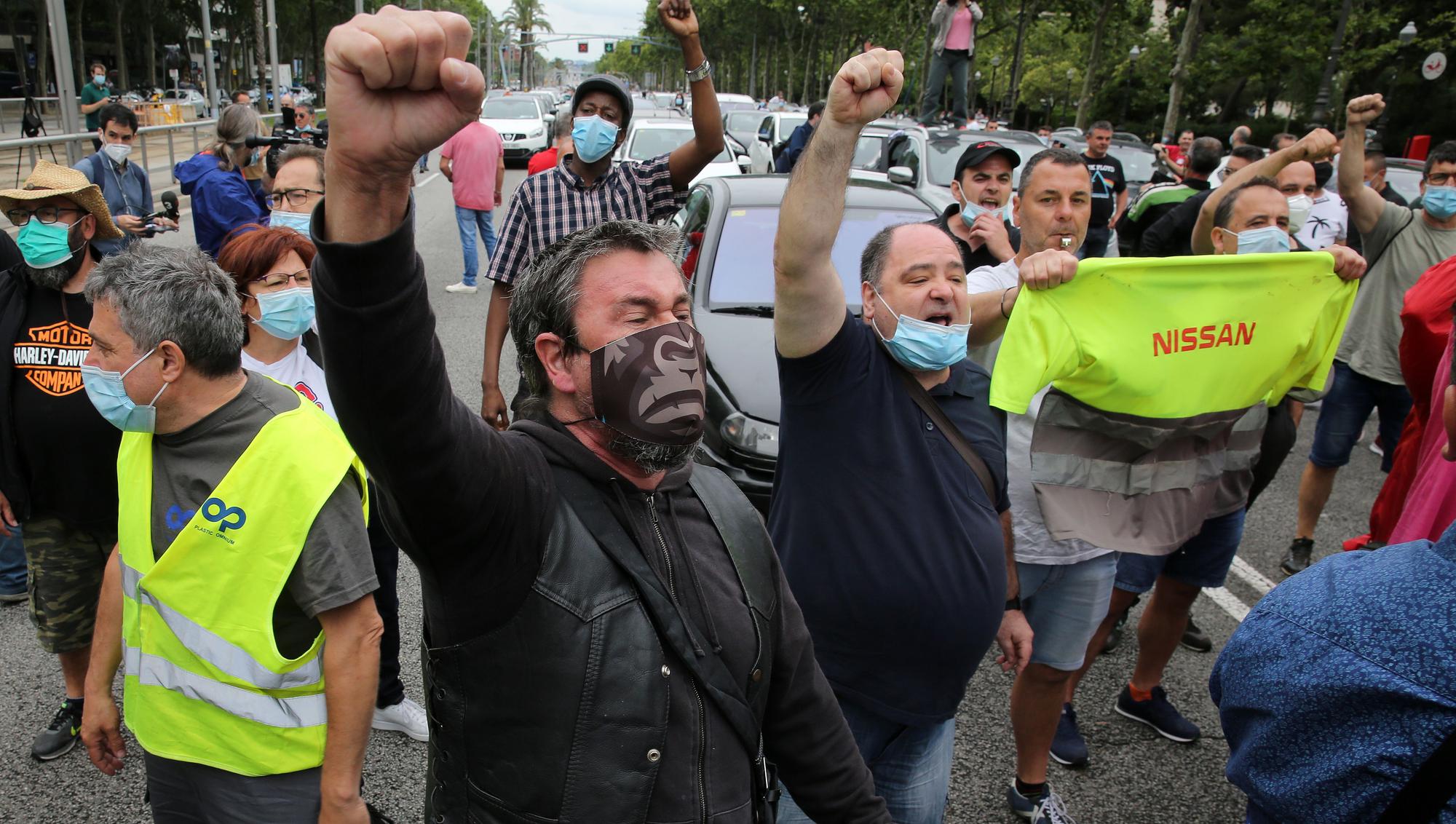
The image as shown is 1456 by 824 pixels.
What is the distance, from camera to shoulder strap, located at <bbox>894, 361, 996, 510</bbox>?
2.42m

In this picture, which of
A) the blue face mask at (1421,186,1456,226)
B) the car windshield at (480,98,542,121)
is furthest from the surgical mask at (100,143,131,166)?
the car windshield at (480,98,542,121)

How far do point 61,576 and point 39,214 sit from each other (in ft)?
4.02

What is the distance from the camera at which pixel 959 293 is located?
2.59 m

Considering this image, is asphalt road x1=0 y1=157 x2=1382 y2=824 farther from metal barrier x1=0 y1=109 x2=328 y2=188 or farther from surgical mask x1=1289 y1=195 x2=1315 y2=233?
metal barrier x1=0 y1=109 x2=328 y2=188

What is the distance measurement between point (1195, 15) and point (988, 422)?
92.9ft

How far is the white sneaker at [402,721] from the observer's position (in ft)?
11.6

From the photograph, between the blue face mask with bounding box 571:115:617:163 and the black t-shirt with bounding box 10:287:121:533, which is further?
the blue face mask with bounding box 571:115:617:163

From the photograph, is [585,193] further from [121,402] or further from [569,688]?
[569,688]

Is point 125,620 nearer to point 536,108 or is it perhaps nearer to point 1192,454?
point 1192,454

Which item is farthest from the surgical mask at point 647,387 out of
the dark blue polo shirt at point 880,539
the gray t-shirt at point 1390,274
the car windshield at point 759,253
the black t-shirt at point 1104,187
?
the black t-shirt at point 1104,187

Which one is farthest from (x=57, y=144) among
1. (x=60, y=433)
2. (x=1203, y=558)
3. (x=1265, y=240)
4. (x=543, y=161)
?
(x=1203, y=558)

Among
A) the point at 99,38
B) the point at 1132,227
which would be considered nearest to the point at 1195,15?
the point at 1132,227

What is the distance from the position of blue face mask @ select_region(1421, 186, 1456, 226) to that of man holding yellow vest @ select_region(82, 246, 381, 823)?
546 centimetres

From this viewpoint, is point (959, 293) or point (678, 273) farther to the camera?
point (959, 293)
